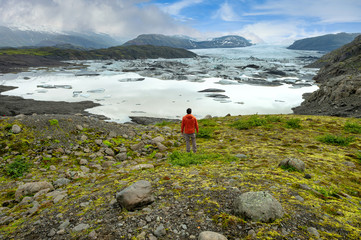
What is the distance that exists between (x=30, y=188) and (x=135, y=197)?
3506 millimetres

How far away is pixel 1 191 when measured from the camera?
539 cm

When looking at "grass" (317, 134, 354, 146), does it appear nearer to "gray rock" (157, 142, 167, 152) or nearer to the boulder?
"gray rock" (157, 142, 167, 152)

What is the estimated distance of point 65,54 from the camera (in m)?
128

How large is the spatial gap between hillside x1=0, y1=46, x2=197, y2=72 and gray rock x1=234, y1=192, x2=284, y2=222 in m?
102

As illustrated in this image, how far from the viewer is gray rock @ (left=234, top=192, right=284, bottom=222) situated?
3.07m

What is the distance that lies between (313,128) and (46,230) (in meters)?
11.7

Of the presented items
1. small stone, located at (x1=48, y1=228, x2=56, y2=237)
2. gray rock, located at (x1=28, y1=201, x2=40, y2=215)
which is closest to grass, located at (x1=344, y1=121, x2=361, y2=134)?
small stone, located at (x1=48, y1=228, x2=56, y2=237)

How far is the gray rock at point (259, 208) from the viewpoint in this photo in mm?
3074

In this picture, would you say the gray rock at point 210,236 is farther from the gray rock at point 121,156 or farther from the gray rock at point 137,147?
the gray rock at point 137,147

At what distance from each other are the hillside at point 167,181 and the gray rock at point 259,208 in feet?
0.24

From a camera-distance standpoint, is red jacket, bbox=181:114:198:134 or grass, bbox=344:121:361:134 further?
grass, bbox=344:121:361:134

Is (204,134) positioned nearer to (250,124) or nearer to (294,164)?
(250,124)

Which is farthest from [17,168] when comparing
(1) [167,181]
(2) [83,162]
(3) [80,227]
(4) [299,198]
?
(4) [299,198]

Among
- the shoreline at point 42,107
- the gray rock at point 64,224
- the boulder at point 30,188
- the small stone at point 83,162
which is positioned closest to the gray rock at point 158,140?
the small stone at point 83,162
